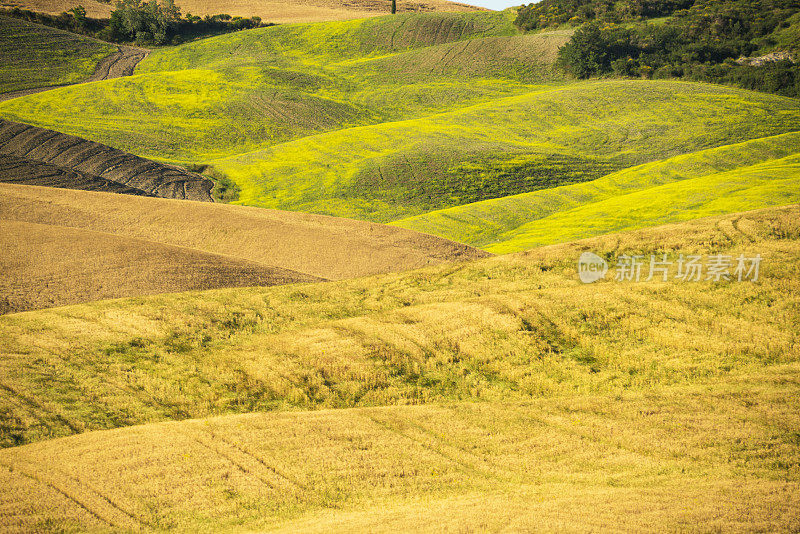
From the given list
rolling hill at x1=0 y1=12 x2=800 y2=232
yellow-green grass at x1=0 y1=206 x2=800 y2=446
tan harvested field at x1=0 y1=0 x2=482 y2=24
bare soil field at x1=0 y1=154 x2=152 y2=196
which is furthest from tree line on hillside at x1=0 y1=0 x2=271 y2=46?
yellow-green grass at x1=0 y1=206 x2=800 y2=446

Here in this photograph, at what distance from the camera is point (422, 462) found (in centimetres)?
1126

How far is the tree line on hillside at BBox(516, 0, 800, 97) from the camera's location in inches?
2773

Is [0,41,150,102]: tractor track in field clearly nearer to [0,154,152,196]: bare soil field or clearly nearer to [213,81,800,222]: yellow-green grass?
[213,81,800,222]: yellow-green grass

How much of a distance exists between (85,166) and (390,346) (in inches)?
1516

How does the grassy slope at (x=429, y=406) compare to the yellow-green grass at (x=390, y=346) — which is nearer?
the grassy slope at (x=429, y=406)

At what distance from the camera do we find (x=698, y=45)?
75.2 metres

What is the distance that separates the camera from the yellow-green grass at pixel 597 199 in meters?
33.2

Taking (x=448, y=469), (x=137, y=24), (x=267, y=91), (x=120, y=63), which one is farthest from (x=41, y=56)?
(x=448, y=469)

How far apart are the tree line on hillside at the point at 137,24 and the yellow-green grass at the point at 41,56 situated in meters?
7.71

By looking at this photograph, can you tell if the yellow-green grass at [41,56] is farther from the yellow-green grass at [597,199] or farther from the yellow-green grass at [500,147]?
the yellow-green grass at [597,199]

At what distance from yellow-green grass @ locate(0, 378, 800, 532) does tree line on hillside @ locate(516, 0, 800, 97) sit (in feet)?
228

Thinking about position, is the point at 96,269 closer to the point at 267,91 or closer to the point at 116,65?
the point at 267,91

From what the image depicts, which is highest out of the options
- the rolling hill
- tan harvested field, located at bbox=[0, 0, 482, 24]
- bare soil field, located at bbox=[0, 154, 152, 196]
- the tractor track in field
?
tan harvested field, located at bbox=[0, 0, 482, 24]

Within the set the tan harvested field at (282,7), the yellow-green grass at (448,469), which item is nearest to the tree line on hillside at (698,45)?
the tan harvested field at (282,7)
